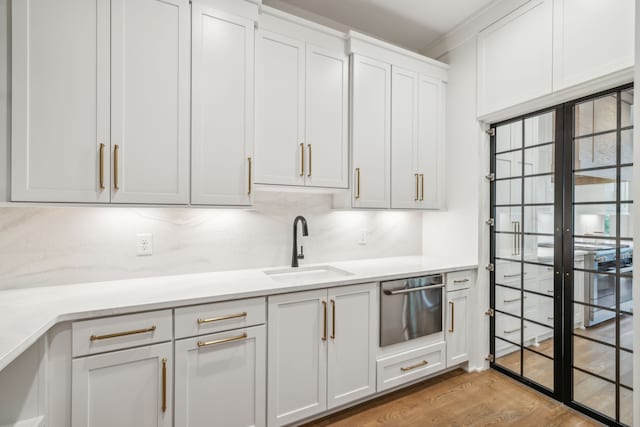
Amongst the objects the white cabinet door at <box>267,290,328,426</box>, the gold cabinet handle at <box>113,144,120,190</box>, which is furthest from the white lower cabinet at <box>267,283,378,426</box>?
the gold cabinet handle at <box>113,144,120,190</box>

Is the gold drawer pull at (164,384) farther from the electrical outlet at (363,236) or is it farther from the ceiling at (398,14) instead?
the ceiling at (398,14)

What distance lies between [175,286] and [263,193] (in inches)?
35.6

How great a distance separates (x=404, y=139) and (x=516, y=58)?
3.13ft

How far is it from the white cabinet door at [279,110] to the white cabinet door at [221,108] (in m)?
0.09

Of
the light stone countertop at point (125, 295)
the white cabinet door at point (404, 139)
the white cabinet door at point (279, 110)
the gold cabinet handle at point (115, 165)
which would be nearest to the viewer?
the light stone countertop at point (125, 295)

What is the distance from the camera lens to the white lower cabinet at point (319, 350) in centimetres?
172

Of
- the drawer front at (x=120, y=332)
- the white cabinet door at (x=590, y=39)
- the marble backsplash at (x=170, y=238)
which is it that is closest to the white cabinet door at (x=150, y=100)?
the marble backsplash at (x=170, y=238)

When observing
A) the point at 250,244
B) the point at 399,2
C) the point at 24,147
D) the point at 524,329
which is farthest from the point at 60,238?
the point at 524,329

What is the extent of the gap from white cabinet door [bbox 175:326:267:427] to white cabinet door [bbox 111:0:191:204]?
32.0 inches

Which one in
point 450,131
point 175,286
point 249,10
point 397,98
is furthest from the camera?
point 450,131

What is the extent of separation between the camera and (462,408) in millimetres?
2037

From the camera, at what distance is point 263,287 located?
1.68 meters

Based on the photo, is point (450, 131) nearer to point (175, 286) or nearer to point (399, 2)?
point (399, 2)

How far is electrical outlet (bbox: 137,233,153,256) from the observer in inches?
74.8
